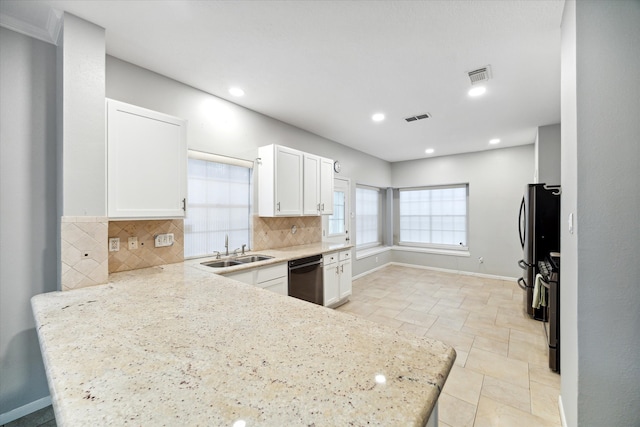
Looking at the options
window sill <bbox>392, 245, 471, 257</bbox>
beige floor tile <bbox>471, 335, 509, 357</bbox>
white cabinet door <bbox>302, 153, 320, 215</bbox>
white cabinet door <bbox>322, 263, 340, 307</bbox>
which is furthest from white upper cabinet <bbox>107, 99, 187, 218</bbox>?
window sill <bbox>392, 245, 471, 257</bbox>

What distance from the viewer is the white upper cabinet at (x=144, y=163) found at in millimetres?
1925

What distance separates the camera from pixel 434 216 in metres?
6.40

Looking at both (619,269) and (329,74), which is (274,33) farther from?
(619,269)

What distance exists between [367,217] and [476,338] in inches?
143

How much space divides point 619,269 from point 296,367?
1597mm

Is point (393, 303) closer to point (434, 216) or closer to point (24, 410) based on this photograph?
point (434, 216)

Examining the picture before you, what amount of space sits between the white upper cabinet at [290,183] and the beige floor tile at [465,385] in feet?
7.86

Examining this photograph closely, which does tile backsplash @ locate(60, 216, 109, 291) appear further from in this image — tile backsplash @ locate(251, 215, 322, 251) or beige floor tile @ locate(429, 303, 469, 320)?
beige floor tile @ locate(429, 303, 469, 320)

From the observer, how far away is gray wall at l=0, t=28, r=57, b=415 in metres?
1.77

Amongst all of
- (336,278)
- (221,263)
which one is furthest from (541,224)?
(221,263)

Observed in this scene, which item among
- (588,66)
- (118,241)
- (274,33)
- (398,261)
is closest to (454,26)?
(588,66)

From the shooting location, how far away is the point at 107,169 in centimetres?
189

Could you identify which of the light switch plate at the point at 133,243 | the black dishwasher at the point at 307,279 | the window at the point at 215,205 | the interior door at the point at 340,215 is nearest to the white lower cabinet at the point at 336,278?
the black dishwasher at the point at 307,279

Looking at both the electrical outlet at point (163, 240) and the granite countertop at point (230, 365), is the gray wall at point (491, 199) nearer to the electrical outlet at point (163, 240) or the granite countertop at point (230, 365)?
the granite countertop at point (230, 365)
